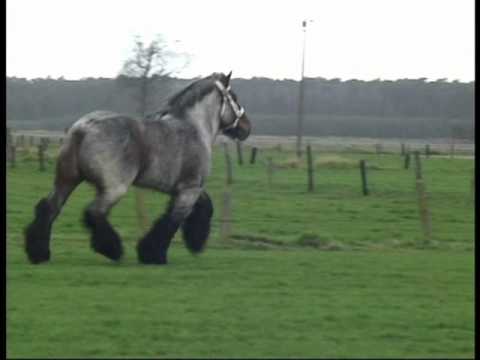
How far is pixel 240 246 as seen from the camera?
1998 cm

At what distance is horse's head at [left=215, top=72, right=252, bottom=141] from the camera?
17.4 m

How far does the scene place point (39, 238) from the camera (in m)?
16.2

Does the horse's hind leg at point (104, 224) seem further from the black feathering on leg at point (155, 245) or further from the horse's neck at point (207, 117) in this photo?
the horse's neck at point (207, 117)

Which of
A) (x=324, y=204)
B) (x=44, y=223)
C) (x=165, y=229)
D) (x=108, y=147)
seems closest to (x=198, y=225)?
(x=165, y=229)

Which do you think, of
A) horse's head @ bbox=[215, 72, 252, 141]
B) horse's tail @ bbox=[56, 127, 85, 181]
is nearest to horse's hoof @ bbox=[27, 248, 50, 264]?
horse's tail @ bbox=[56, 127, 85, 181]

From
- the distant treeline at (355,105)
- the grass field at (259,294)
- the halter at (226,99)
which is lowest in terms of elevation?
the grass field at (259,294)

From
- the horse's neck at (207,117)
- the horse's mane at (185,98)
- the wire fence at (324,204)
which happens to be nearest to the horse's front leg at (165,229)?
the horse's neck at (207,117)

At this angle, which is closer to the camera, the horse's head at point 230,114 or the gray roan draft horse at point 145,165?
the gray roan draft horse at point 145,165

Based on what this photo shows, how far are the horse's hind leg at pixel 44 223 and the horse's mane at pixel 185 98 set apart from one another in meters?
1.58

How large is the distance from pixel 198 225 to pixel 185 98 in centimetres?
168

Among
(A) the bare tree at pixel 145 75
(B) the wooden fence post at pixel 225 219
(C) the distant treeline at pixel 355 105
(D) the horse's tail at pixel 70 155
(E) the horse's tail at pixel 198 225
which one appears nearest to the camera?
(D) the horse's tail at pixel 70 155

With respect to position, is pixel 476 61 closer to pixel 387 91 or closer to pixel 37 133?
pixel 37 133

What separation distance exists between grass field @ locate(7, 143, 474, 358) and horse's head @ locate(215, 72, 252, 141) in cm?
166

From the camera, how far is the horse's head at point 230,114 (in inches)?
685
